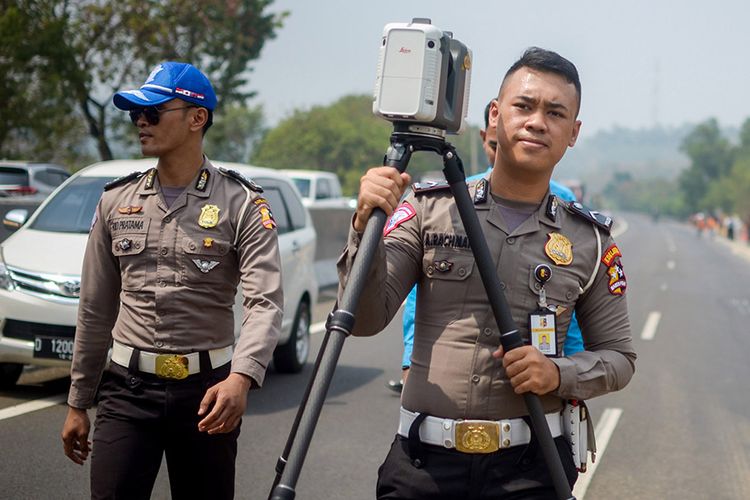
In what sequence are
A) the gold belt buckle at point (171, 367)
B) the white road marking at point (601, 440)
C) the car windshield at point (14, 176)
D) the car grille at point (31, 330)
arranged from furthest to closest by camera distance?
the car windshield at point (14, 176)
the car grille at point (31, 330)
the white road marking at point (601, 440)
the gold belt buckle at point (171, 367)

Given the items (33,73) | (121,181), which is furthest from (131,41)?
(121,181)

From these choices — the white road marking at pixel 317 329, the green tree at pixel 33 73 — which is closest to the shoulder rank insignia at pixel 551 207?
the white road marking at pixel 317 329

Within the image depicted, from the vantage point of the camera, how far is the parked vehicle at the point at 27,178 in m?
19.7

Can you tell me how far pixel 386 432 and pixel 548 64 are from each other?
16.4 ft

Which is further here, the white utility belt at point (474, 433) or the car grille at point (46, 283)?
the car grille at point (46, 283)

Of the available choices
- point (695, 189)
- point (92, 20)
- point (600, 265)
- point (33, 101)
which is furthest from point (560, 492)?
point (695, 189)

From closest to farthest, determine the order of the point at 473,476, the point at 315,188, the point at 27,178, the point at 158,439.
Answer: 1. the point at 473,476
2. the point at 158,439
3. the point at 27,178
4. the point at 315,188

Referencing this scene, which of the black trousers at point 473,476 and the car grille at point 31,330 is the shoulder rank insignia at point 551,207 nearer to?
the black trousers at point 473,476

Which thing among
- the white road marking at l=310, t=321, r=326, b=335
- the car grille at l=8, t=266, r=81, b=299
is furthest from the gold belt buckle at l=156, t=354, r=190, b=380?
the white road marking at l=310, t=321, r=326, b=335

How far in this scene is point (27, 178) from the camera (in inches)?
787

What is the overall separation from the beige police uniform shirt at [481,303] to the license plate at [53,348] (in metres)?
4.97

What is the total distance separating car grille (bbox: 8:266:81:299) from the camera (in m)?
7.50

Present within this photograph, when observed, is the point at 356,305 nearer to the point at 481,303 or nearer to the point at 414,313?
the point at 481,303

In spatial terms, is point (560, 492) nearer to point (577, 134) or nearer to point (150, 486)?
point (577, 134)
